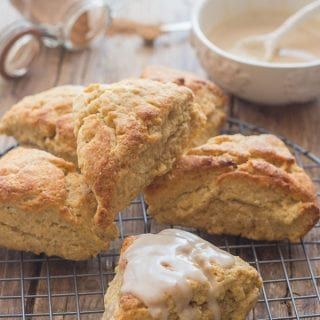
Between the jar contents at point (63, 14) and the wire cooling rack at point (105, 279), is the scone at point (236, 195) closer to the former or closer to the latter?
the wire cooling rack at point (105, 279)

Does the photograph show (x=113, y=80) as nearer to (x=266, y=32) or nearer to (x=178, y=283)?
(x=266, y=32)

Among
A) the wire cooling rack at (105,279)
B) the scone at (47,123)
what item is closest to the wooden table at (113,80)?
the wire cooling rack at (105,279)

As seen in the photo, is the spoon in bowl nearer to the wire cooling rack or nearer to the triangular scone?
the triangular scone

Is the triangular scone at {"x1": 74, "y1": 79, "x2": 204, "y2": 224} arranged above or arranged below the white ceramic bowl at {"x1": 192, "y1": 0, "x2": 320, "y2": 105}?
above

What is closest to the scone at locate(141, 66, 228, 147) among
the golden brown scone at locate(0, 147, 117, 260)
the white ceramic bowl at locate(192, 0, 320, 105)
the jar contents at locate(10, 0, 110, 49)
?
the white ceramic bowl at locate(192, 0, 320, 105)

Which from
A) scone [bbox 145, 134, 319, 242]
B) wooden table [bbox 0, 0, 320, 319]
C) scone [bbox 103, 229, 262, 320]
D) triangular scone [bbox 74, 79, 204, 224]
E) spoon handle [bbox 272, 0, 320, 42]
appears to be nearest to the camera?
scone [bbox 103, 229, 262, 320]

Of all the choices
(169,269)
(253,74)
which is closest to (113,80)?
(253,74)

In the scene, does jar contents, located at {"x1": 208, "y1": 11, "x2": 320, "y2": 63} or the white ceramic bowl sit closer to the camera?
the white ceramic bowl
